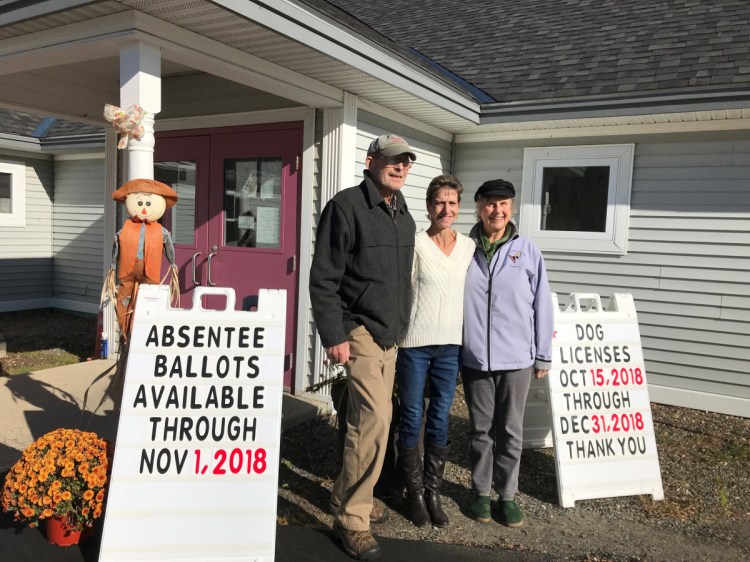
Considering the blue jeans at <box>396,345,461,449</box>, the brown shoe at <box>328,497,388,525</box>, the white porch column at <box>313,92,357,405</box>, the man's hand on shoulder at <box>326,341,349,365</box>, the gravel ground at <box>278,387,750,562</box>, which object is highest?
the white porch column at <box>313,92,357,405</box>

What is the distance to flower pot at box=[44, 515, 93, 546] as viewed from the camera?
8.79ft

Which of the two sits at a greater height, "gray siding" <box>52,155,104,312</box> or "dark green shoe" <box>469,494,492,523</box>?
"gray siding" <box>52,155,104,312</box>

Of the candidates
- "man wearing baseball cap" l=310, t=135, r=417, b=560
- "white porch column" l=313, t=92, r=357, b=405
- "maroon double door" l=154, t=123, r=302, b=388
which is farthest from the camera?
"maroon double door" l=154, t=123, r=302, b=388

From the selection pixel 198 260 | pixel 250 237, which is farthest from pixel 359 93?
pixel 198 260

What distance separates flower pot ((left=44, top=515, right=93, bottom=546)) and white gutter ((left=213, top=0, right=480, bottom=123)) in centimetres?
257

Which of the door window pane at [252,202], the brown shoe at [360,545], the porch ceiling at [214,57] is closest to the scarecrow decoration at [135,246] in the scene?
the porch ceiling at [214,57]

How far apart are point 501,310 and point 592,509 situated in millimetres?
1383

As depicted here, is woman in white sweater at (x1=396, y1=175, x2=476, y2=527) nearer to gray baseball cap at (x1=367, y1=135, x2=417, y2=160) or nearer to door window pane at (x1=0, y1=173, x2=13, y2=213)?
gray baseball cap at (x1=367, y1=135, x2=417, y2=160)

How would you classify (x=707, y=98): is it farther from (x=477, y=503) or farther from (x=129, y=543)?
(x=129, y=543)

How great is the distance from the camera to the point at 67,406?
4.46 m

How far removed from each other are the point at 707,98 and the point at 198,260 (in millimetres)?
4555

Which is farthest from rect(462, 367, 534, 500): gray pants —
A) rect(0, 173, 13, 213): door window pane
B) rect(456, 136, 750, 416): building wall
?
rect(0, 173, 13, 213): door window pane

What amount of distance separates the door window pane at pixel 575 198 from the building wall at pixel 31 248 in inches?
326

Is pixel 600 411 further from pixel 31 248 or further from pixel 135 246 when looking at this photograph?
pixel 31 248
